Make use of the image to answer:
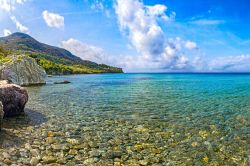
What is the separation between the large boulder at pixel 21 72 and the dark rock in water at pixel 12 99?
39.1 metres

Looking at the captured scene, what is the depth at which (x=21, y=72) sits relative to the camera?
231 feet

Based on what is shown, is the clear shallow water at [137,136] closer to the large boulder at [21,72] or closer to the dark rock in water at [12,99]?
the dark rock in water at [12,99]

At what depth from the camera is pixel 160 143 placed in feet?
58.1

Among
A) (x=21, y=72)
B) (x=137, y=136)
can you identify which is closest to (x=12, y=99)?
(x=137, y=136)

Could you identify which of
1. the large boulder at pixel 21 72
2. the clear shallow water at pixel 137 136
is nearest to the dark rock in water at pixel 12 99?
the clear shallow water at pixel 137 136

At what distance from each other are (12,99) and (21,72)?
4805 centimetres

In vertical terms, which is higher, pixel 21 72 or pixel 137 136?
pixel 21 72

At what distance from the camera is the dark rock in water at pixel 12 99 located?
81.0 ft

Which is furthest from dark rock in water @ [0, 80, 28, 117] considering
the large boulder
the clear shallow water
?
the large boulder

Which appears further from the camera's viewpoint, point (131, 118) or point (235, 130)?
point (131, 118)

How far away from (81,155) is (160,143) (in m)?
5.41

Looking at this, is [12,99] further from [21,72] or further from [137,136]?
[21,72]

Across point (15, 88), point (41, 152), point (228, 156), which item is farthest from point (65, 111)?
point (228, 156)

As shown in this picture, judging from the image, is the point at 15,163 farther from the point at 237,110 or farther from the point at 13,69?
the point at 13,69
